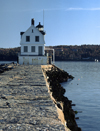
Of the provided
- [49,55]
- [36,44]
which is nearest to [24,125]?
[36,44]

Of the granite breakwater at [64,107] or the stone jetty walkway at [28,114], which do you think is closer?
the stone jetty walkway at [28,114]

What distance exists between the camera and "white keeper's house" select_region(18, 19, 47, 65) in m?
34.8

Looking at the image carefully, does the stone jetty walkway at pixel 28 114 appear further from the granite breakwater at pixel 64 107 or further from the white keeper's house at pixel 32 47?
the white keeper's house at pixel 32 47

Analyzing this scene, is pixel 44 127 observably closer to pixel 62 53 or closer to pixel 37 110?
pixel 37 110

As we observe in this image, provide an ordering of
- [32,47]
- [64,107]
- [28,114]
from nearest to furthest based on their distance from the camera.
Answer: [28,114]
[64,107]
[32,47]

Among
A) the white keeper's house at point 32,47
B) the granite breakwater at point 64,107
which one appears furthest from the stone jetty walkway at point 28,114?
the white keeper's house at point 32,47

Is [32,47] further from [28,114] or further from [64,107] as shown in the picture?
[28,114]

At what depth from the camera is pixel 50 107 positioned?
546 centimetres

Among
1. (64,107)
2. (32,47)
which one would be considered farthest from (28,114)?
(32,47)

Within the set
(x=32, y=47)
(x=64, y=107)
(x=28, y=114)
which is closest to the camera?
(x=28, y=114)

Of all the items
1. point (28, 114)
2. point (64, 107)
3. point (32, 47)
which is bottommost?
point (64, 107)

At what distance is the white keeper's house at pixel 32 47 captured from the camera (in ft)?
114

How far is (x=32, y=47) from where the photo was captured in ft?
115

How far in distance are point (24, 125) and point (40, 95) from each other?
283 cm
